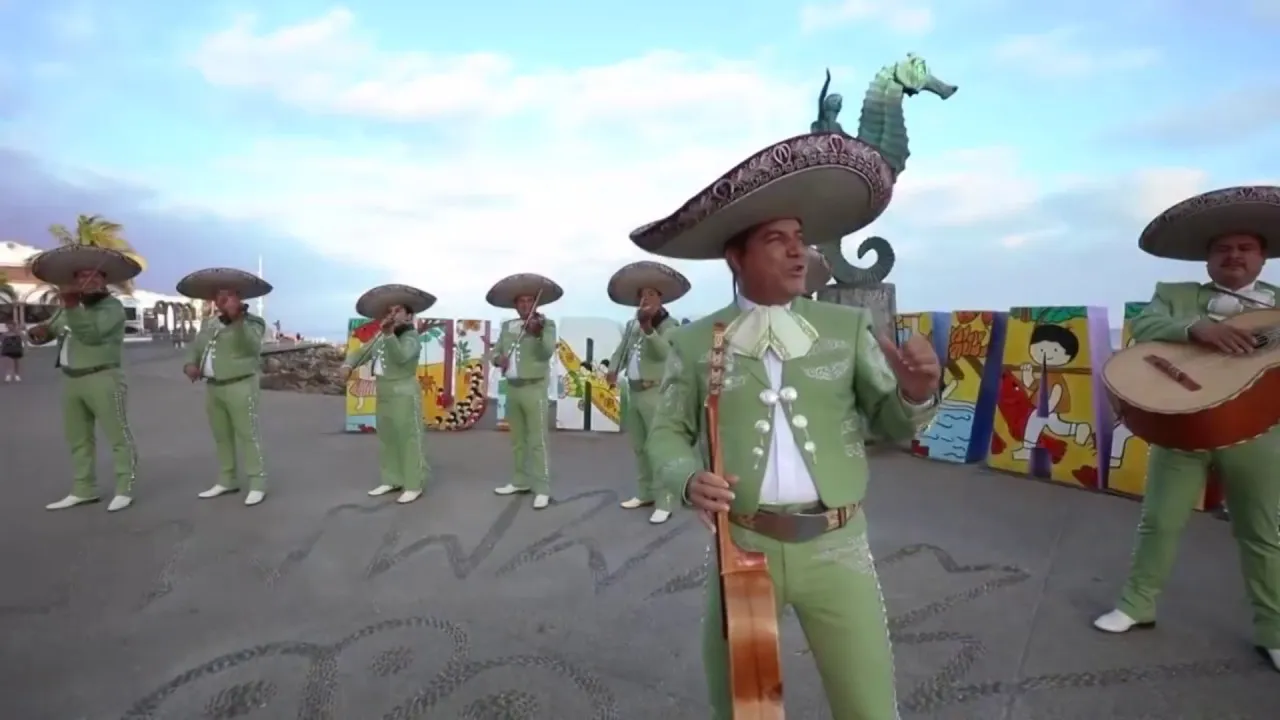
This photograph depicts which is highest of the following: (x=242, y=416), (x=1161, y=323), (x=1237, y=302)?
(x=1237, y=302)

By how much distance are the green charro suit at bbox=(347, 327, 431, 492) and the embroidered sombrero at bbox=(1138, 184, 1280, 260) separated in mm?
5754

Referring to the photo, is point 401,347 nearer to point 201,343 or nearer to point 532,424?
point 532,424

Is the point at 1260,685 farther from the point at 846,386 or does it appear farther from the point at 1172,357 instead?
the point at 846,386

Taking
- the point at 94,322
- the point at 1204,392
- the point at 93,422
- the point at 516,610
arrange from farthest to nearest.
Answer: the point at 93,422
the point at 94,322
the point at 516,610
the point at 1204,392

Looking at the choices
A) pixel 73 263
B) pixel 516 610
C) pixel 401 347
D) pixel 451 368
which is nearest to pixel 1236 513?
pixel 516 610

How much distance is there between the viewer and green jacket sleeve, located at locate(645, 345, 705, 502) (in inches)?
86.5

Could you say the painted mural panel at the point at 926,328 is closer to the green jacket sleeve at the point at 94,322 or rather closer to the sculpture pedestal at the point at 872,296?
the sculpture pedestal at the point at 872,296

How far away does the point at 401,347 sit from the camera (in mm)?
7016

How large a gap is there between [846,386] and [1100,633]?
285 cm

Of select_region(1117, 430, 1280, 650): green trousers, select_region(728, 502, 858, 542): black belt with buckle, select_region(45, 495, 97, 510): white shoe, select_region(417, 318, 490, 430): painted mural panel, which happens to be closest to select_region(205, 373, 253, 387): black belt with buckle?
select_region(45, 495, 97, 510): white shoe

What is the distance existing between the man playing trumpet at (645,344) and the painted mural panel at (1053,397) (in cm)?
392

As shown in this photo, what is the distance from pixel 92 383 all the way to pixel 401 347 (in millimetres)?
2597

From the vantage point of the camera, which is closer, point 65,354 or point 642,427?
point 65,354

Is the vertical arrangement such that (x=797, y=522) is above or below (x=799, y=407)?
below
